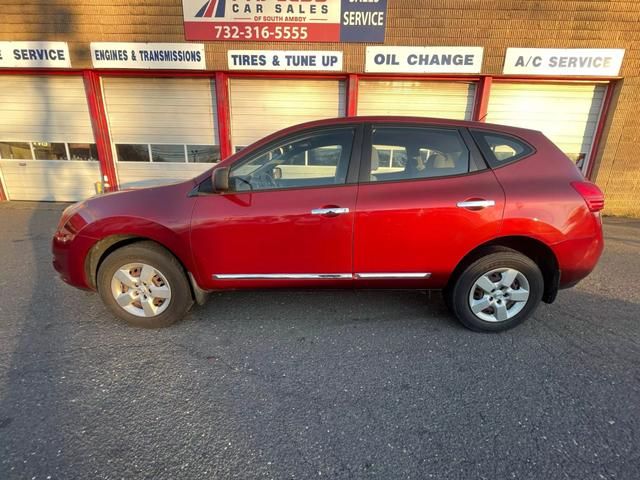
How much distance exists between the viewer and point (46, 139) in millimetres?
7867

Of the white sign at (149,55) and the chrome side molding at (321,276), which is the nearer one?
the chrome side molding at (321,276)

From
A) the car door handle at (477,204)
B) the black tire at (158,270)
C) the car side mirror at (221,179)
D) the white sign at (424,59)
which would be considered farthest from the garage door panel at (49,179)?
the car door handle at (477,204)

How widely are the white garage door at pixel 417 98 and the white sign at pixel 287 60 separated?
806 mm

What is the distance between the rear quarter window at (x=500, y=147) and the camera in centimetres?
271

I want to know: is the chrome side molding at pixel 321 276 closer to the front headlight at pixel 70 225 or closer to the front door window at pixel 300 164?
the front door window at pixel 300 164

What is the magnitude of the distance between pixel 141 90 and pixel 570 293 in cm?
879

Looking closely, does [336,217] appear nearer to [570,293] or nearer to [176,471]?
[176,471]

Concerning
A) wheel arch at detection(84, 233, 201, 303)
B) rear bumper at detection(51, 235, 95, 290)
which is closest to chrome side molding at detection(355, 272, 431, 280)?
wheel arch at detection(84, 233, 201, 303)

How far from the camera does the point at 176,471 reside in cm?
166

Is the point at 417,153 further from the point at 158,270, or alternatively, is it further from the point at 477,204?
the point at 158,270

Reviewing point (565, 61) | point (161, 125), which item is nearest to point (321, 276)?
point (161, 125)

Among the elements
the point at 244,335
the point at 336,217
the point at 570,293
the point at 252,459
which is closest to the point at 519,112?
the point at 570,293

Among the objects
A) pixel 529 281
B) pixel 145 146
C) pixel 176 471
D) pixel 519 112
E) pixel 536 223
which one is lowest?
pixel 176 471

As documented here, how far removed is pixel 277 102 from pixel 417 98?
10.3ft
